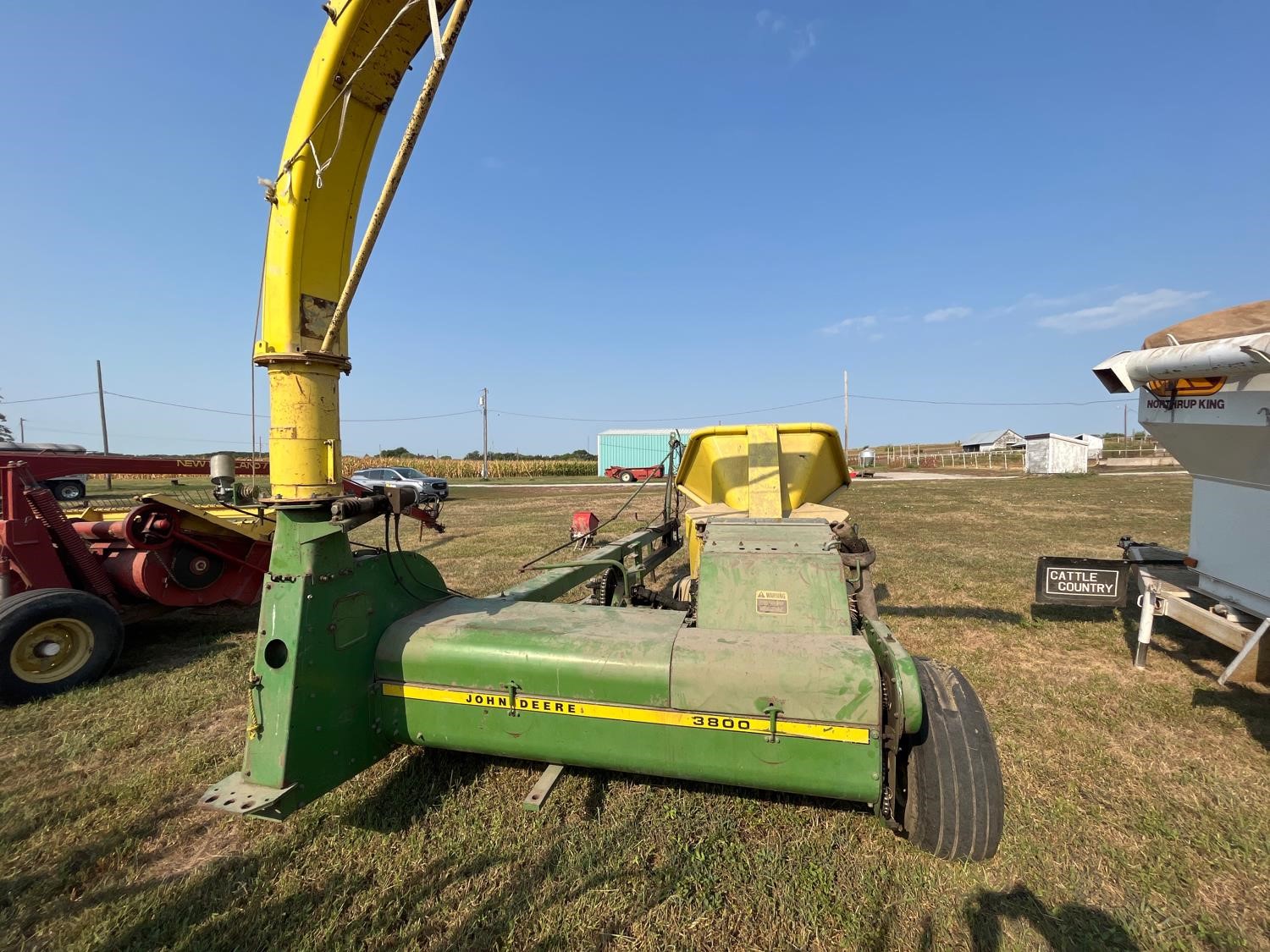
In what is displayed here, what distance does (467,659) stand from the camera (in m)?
2.43

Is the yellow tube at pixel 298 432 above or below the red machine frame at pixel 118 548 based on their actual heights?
above

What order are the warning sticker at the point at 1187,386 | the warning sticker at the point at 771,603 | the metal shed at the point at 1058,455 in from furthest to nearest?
the metal shed at the point at 1058,455
the warning sticker at the point at 1187,386
the warning sticker at the point at 771,603

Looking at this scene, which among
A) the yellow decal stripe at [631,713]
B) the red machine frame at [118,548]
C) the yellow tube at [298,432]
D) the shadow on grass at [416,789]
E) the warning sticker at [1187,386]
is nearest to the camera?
the yellow decal stripe at [631,713]

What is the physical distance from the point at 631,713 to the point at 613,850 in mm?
631

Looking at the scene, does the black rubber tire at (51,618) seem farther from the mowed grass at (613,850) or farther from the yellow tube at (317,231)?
the yellow tube at (317,231)

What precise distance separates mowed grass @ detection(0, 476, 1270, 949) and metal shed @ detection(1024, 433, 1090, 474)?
3967cm

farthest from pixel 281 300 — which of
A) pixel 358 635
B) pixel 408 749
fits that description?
pixel 408 749

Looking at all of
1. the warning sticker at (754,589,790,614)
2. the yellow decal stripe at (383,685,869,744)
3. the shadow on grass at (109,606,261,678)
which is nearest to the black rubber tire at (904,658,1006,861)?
the yellow decal stripe at (383,685,869,744)

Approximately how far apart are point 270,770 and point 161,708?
7.97 ft

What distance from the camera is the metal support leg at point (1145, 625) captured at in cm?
443

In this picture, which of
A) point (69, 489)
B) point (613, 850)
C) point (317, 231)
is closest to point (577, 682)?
point (613, 850)

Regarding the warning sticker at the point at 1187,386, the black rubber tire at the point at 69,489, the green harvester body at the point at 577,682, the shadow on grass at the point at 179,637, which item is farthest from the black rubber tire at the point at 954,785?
the black rubber tire at the point at 69,489

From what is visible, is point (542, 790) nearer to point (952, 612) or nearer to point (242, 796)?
point (242, 796)

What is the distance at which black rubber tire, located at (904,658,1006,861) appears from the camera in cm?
217
